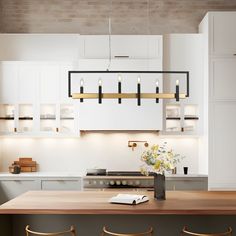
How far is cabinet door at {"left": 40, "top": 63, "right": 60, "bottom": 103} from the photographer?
6.53m

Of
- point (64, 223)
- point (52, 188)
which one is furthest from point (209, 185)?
point (64, 223)

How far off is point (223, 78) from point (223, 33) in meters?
0.65

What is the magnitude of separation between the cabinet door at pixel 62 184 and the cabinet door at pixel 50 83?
3.99 feet

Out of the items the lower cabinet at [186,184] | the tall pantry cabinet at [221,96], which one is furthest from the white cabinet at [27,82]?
the tall pantry cabinet at [221,96]

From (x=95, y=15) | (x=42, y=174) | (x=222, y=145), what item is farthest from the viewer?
(x=95, y=15)

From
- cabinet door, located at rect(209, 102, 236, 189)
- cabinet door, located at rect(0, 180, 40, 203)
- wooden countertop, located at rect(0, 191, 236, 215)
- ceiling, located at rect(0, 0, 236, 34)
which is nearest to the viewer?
wooden countertop, located at rect(0, 191, 236, 215)

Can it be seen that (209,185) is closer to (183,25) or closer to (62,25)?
(183,25)

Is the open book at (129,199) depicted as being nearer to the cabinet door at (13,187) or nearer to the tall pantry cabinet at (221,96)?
the tall pantry cabinet at (221,96)

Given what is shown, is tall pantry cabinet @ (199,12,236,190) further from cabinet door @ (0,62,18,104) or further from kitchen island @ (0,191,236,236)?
cabinet door @ (0,62,18,104)

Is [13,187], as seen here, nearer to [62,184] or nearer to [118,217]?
[62,184]

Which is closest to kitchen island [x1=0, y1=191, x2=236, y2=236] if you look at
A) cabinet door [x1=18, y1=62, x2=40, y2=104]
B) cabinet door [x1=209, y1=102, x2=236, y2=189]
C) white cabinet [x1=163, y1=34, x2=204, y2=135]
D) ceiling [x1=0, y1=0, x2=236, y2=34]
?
cabinet door [x1=209, y1=102, x2=236, y2=189]

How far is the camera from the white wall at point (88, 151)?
272 inches

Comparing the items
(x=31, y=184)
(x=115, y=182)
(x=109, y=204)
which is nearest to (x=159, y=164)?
(x=109, y=204)

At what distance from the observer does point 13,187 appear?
625cm
